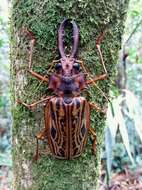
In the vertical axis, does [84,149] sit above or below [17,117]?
below

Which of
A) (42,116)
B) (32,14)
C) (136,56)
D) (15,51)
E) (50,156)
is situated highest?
(136,56)

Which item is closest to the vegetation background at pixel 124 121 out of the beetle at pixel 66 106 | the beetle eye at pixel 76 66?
the beetle at pixel 66 106

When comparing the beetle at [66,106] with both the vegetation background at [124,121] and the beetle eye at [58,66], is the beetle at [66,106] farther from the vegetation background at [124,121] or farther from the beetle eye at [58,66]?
the vegetation background at [124,121]

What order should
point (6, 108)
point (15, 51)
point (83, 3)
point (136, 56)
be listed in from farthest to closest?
point (6, 108), point (136, 56), point (15, 51), point (83, 3)

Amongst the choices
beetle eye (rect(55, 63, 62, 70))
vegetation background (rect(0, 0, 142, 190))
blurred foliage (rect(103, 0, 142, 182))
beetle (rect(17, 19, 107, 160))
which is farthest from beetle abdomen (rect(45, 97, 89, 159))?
vegetation background (rect(0, 0, 142, 190))

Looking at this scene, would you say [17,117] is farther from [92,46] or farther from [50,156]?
[92,46]

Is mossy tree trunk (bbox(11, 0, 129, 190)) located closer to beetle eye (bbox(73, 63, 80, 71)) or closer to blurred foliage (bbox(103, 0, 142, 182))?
beetle eye (bbox(73, 63, 80, 71))

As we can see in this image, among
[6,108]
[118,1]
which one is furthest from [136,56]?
[118,1]
